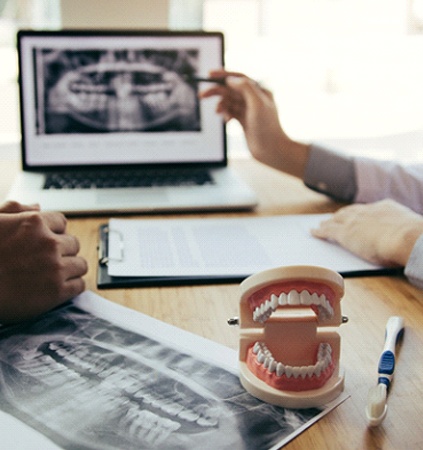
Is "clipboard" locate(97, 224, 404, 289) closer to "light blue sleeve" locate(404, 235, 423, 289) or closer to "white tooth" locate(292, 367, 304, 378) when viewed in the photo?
"light blue sleeve" locate(404, 235, 423, 289)

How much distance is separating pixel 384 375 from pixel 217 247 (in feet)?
1.29

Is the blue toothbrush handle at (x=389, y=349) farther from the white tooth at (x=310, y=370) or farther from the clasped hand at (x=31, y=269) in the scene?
the clasped hand at (x=31, y=269)

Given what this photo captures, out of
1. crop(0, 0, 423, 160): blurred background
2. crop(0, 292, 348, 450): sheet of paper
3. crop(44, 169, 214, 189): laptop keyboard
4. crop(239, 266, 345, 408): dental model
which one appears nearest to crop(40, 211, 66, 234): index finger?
crop(0, 292, 348, 450): sheet of paper

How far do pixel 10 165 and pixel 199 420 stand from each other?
111 cm

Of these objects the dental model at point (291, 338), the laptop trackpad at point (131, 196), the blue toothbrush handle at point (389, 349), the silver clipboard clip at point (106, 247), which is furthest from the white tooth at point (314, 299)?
the laptop trackpad at point (131, 196)

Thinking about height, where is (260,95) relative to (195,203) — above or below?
above

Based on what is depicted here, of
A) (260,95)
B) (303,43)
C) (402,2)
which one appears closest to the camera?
(260,95)

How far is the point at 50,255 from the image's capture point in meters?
0.75

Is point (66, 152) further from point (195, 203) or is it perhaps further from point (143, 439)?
point (143, 439)

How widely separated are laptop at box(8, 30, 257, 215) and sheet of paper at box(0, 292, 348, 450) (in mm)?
637

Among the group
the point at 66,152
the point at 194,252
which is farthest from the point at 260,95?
the point at 194,252

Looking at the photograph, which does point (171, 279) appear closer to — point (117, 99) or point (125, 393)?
point (125, 393)

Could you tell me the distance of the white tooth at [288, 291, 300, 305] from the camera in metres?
0.53

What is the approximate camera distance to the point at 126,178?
128 centimetres
